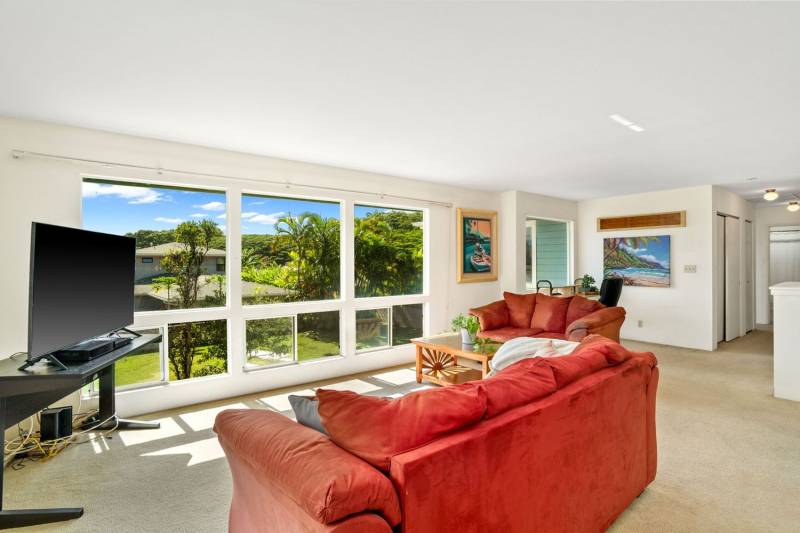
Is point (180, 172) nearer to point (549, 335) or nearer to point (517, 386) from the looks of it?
point (517, 386)

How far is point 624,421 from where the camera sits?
6.75 feet

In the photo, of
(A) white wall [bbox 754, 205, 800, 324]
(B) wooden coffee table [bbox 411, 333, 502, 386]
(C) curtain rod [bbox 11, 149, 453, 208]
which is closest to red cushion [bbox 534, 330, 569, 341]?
(B) wooden coffee table [bbox 411, 333, 502, 386]

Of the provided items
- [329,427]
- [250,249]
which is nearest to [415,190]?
[250,249]

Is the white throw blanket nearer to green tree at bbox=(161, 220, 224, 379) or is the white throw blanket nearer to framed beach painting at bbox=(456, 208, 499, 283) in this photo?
green tree at bbox=(161, 220, 224, 379)

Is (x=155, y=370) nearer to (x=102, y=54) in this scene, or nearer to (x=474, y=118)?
(x=102, y=54)

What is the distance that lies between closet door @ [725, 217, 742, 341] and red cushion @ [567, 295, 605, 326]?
3.23 meters

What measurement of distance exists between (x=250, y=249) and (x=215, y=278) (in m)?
0.45

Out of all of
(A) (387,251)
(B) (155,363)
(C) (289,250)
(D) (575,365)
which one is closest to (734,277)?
(A) (387,251)

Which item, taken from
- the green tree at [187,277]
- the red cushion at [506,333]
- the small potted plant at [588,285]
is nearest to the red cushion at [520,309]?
the red cushion at [506,333]

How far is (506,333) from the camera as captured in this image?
4.80m

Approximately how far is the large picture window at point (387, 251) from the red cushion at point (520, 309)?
1223mm

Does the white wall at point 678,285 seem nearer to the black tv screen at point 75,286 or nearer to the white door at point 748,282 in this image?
the white door at point 748,282

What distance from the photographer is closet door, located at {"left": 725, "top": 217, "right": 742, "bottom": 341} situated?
256 inches

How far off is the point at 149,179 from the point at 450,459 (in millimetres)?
3569
